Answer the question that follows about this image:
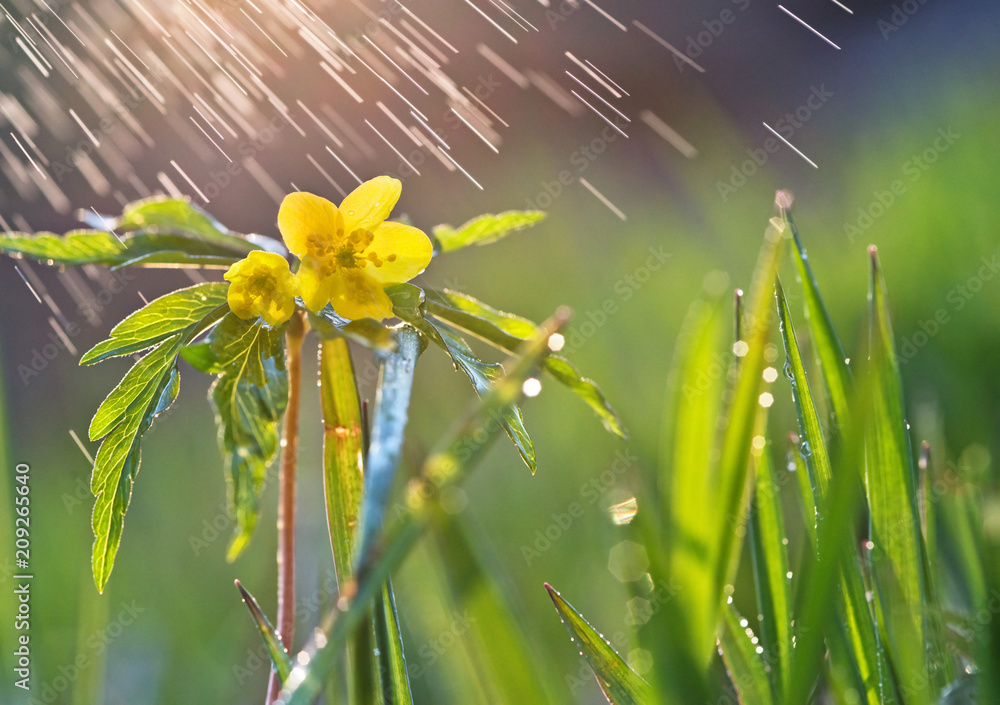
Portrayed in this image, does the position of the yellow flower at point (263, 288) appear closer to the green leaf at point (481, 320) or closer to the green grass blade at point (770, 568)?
the green leaf at point (481, 320)

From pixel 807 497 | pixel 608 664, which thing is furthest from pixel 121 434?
pixel 807 497

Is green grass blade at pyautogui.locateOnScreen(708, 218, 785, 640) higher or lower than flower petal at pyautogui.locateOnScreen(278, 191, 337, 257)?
higher

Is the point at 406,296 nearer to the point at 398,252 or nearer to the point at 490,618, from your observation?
the point at 398,252

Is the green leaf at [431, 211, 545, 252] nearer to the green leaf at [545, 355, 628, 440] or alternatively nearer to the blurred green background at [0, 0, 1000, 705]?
the green leaf at [545, 355, 628, 440]

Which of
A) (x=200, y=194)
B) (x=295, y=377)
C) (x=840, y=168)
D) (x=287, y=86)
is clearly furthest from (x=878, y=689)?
(x=287, y=86)

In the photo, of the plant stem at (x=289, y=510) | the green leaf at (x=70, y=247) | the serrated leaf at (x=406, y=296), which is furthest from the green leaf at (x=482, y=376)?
the green leaf at (x=70, y=247)

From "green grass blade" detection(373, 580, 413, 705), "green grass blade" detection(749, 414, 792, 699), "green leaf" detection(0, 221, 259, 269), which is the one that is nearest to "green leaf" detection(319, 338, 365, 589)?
"green grass blade" detection(373, 580, 413, 705)
